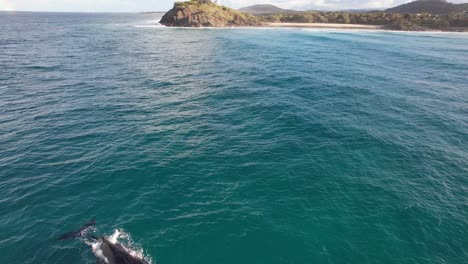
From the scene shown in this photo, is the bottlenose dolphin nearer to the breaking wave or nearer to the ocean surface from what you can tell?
the breaking wave

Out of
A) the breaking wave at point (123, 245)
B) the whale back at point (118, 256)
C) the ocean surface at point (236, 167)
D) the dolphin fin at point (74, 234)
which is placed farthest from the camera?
the dolphin fin at point (74, 234)

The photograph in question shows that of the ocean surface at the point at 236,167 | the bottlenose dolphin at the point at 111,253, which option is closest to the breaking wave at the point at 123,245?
the bottlenose dolphin at the point at 111,253

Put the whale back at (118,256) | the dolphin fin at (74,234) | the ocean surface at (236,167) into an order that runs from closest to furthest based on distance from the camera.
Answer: the whale back at (118,256) → the ocean surface at (236,167) → the dolphin fin at (74,234)

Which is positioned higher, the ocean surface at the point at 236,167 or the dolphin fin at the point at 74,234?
the ocean surface at the point at 236,167

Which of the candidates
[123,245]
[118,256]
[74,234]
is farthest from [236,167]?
[74,234]

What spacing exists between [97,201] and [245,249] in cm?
1816

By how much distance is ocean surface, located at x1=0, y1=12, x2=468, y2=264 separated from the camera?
24781 mm

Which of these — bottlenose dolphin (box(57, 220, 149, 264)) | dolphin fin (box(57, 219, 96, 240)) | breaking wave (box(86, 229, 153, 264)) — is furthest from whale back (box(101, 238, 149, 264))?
dolphin fin (box(57, 219, 96, 240))

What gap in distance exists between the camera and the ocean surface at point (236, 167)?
24.8 meters

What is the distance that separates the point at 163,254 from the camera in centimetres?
2356

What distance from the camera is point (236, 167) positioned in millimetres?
35938

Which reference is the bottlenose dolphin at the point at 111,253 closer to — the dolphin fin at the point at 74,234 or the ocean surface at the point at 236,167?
the ocean surface at the point at 236,167

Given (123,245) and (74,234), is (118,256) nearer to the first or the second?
(123,245)

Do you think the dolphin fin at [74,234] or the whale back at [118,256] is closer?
the whale back at [118,256]
